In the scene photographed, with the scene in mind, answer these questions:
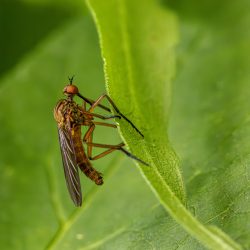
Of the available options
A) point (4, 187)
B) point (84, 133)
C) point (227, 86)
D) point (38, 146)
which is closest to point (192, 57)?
point (227, 86)

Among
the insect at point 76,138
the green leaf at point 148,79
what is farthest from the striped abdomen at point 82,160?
the green leaf at point 148,79

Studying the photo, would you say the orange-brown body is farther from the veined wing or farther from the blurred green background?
the blurred green background

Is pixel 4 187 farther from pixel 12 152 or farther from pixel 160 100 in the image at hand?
pixel 160 100

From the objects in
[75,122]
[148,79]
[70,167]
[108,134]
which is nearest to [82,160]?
[70,167]

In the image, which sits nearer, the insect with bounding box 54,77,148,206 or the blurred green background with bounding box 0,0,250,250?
the blurred green background with bounding box 0,0,250,250

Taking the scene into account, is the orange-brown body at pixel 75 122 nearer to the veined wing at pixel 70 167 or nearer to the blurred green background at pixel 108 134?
the veined wing at pixel 70 167

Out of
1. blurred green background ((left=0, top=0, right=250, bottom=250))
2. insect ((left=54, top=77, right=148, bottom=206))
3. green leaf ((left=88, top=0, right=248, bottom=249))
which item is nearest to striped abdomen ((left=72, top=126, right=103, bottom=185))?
insect ((left=54, top=77, right=148, bottom=206))
